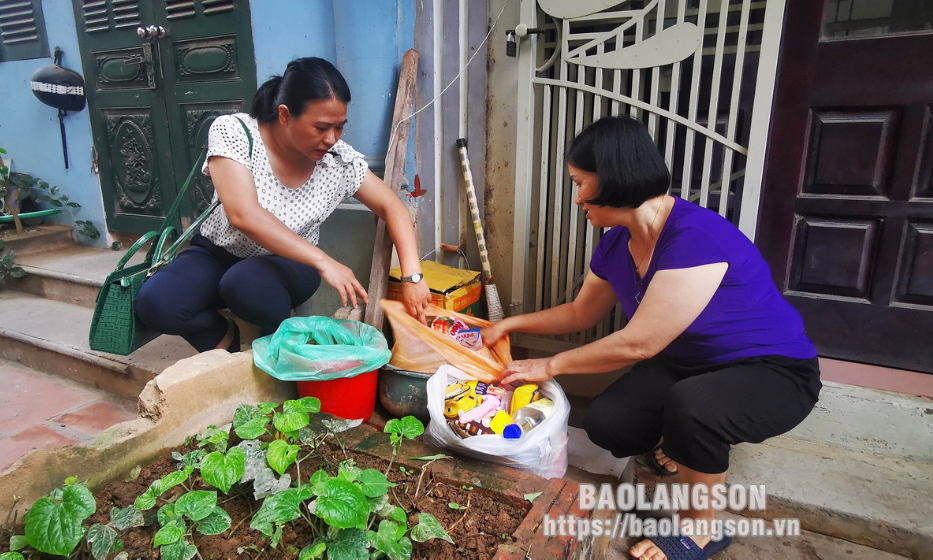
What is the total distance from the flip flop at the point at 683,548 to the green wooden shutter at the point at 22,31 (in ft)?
15.5

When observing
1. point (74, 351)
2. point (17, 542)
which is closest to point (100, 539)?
point (17, 542)

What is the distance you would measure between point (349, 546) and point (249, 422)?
1.76ft

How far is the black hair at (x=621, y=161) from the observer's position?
5.02 feet

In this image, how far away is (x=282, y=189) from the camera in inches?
81.2

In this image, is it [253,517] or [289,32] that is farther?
[289,32]

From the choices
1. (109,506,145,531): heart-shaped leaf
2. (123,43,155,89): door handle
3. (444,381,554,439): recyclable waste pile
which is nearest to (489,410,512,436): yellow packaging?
(444,381,554,439): recyclable waste pile

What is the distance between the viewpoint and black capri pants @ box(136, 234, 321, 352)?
2023mm

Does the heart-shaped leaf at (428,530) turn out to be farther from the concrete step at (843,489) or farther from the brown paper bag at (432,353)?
the concrete step at (843,489)

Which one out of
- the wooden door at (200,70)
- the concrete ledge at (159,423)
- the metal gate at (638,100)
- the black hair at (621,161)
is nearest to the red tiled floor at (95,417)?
the concrete ledge at (159,423)

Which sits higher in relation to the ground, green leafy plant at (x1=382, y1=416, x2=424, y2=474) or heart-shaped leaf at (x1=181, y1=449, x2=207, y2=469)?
green leafy plant at (x1=382, y1=416, x2=424, y2=474)

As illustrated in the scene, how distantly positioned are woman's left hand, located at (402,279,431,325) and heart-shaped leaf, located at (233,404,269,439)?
2.17 ft

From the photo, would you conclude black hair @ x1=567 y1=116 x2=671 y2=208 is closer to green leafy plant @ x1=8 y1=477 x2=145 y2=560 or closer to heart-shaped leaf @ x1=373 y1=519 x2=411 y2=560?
heart-shaped leaf @ x1=373 y1=519 x2=411 y2=560

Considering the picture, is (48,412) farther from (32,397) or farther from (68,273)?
(68,273)

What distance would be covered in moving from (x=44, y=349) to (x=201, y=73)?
1714 millimetres
